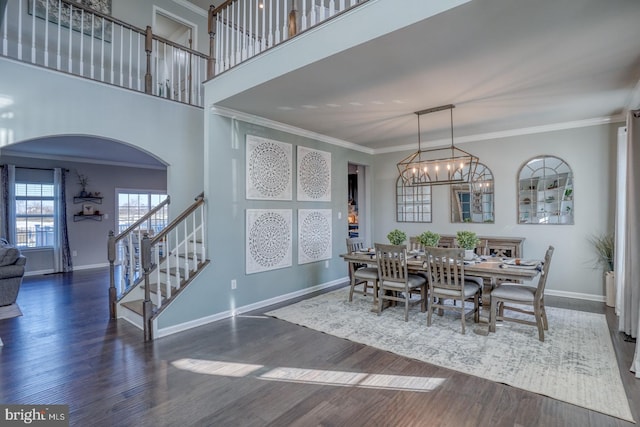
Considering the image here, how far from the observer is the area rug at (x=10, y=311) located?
4.33 m

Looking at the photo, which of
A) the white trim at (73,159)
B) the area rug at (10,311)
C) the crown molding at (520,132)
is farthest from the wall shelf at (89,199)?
the crown molding at (520,132)

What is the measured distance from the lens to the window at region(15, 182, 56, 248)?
24.0ft

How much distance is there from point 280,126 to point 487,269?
344 centimetres

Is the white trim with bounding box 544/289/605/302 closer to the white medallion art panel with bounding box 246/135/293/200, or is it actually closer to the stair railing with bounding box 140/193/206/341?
the white medallion art panel with bounding box 246/135/293/200

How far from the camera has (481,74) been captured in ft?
10.4

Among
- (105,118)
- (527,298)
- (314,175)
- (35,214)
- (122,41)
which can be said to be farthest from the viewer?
(35,214)

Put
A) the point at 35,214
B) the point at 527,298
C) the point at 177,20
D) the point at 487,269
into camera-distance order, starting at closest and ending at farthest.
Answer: the point at 527,298
the point at 487,269
the point at 177,20
the point at 35,214

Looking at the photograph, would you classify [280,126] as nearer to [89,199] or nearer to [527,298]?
[527,298]

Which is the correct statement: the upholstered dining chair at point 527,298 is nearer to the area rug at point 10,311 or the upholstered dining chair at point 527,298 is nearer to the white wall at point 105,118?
the white wall at point 105,118

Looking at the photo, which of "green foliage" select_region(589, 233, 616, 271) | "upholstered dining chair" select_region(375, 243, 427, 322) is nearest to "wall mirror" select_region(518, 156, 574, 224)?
"green foliage" select_region(589, 233, 616, 271)

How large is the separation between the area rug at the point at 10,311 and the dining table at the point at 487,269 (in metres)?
4.68

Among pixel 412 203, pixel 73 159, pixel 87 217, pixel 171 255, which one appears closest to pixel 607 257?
pixel 412 203

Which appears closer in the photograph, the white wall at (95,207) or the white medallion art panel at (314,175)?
the white medallion art panel at (314,175)

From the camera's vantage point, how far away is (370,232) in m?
7.11
